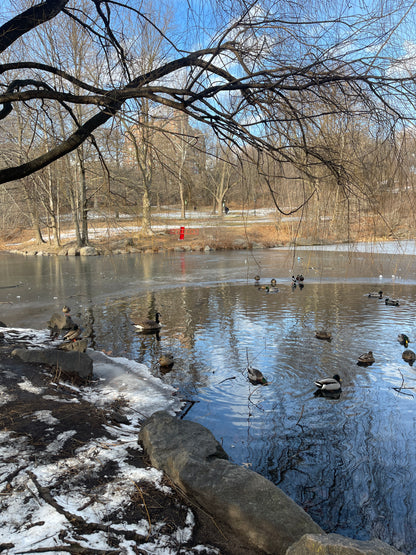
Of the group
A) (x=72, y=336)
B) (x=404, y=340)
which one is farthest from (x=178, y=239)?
(x=404, y=340)

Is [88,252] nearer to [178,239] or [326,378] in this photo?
[178,239]

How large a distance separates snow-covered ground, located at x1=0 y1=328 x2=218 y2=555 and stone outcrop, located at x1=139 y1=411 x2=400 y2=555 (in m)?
0.16

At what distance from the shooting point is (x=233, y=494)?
292 centimetres

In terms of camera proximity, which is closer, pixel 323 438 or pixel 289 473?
pixel 289 473

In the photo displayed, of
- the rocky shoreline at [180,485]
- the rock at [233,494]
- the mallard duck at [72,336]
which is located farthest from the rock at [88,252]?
the rock at [233,494]

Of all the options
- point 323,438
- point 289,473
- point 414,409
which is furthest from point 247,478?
point 414,409

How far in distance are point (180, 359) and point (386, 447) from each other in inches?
156

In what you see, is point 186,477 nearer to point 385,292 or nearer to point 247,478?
point 247,478

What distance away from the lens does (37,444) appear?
355cm

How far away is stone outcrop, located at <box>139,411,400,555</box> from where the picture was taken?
2277 mm

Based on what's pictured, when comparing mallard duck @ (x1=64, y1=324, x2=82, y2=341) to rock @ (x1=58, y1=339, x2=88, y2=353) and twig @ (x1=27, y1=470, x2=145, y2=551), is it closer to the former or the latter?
rock @ (x1=58, y1=339, x2=88, y2=353)

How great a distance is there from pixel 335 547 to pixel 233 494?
893 mm

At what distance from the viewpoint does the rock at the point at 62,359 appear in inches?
226

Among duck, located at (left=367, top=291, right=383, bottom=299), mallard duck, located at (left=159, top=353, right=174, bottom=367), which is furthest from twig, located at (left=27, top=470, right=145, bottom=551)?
duck, located at (left=367, top=291, right=383, bottom=299)
